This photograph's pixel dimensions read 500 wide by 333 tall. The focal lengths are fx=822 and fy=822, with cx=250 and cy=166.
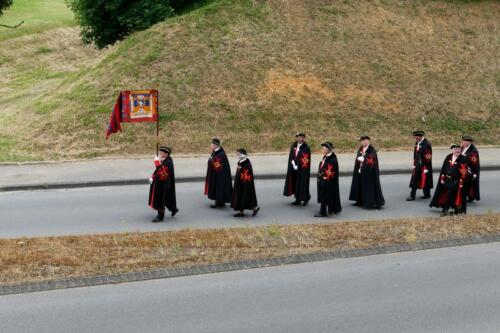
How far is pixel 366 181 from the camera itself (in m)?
18.2

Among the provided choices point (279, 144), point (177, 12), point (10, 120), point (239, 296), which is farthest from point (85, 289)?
point (177, 12)

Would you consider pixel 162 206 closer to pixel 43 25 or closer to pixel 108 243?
pixel 108 243

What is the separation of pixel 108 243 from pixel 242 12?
63.7 feet

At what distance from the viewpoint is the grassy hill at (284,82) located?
85.5 ft

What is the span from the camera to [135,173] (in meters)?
21.8

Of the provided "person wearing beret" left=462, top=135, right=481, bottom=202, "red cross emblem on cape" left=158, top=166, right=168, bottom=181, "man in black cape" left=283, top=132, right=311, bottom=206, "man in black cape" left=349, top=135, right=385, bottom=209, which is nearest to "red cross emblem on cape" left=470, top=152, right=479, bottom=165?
"person wearing beret" left=462, top=135, right=481, bottom=202

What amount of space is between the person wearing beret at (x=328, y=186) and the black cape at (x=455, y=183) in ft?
7.24

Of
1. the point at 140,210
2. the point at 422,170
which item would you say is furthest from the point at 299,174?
the point at 140,210

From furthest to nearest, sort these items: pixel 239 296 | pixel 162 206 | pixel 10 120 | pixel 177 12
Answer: pixel 177 12
pixel 10 120
pixel 162 206
pixel 239 296

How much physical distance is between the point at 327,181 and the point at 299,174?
4.46ft

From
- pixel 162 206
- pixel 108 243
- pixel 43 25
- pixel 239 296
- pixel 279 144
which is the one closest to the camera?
pixel 239 296

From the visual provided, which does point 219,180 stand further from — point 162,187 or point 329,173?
point 329,173

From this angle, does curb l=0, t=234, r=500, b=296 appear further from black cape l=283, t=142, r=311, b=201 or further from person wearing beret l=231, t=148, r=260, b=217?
black cape l=283, t=142, r=311, b=201

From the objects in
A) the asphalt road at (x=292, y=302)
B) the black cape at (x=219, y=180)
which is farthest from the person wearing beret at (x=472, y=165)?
the asphalt road at (x=292, y=302)
